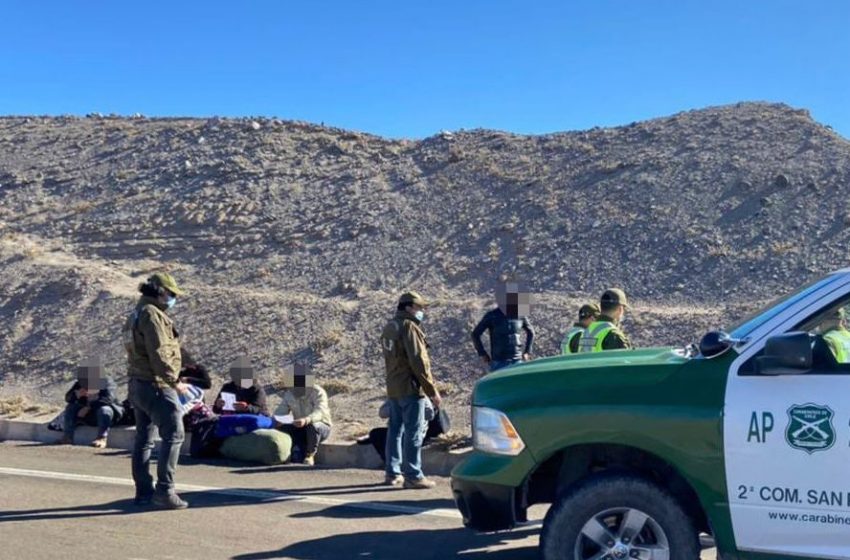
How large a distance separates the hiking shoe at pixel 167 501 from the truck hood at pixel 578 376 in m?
3.30

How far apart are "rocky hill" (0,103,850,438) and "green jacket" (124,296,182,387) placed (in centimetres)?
769

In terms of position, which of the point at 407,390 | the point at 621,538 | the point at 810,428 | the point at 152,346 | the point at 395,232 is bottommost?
the point at 621,538

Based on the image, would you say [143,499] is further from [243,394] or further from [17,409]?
[17,409]

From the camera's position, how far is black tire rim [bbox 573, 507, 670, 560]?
487cm

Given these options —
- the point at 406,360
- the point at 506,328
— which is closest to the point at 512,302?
the point at 506,328

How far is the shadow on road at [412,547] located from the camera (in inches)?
251

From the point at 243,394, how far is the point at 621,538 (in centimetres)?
720

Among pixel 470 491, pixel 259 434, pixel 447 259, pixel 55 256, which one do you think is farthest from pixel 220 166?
pixel 470 491

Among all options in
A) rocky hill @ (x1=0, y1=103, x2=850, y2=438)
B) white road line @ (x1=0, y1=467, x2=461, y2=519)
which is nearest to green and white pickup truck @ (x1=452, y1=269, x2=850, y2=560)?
white road line @ (x1=0, y1=467, x2=461, y2=519)

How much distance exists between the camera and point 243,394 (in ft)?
37.5

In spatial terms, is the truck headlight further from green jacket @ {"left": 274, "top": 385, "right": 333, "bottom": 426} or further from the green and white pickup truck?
green jacket @ {"left": 274, "top": 385, "right": 333, "bottom": 426}

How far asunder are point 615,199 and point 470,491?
18.9m

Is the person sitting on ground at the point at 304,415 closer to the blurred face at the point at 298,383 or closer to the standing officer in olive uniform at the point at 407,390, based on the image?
the blurred face at the point at 298,383

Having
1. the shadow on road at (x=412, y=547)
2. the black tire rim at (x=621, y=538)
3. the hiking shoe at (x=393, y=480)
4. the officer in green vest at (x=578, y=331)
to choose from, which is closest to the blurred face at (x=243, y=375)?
the hiking shoe at (x=393, y=480)
